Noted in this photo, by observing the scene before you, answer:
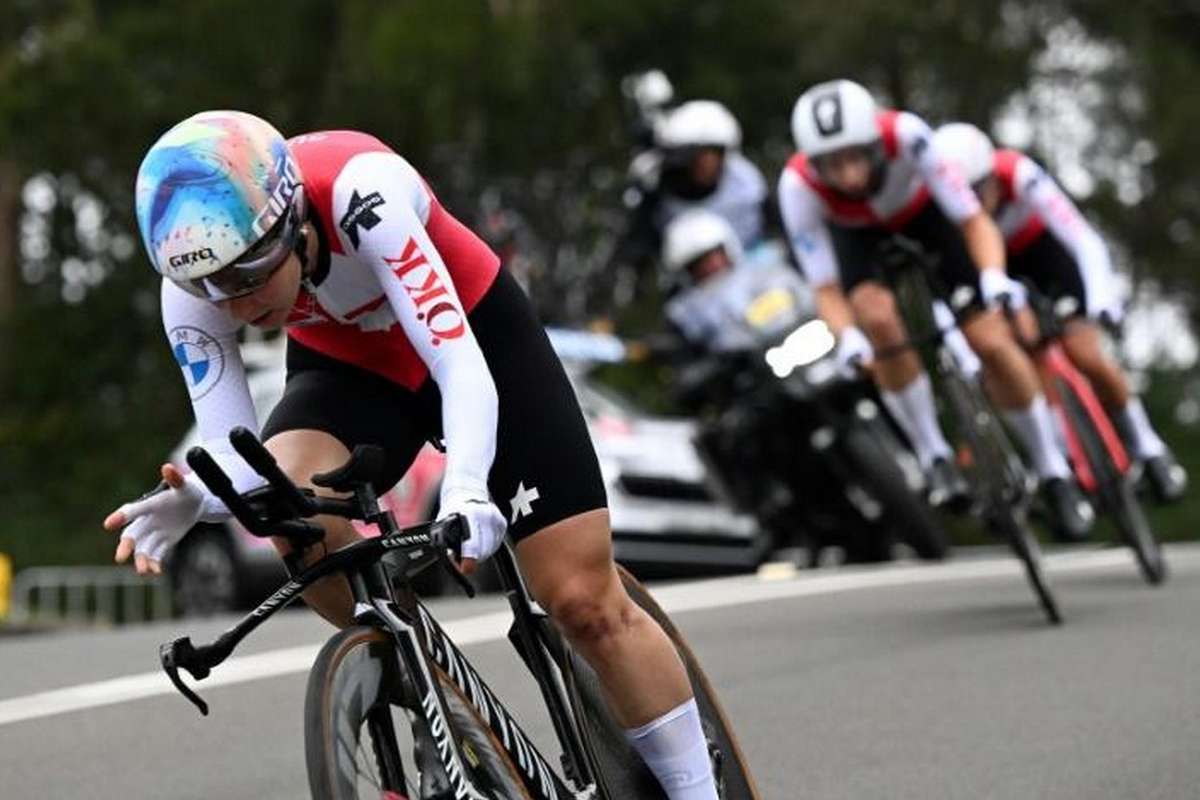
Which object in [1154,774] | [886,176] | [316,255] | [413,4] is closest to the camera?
[316,255]

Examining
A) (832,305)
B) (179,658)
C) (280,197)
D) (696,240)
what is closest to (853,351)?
(832,305)

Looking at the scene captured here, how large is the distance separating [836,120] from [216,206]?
604 cm

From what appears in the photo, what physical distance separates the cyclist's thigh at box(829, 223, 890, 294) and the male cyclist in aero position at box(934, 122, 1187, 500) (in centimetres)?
71

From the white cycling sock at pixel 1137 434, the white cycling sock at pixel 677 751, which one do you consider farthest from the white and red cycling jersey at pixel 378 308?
the white cycling sock at pixel 1137 434

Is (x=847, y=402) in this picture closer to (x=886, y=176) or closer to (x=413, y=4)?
(x=886, y=176)

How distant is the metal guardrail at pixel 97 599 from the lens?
87.3 feet

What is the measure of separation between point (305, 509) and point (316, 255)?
2.58ft

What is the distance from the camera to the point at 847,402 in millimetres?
15453

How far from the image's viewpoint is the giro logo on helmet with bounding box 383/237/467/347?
18.3 ft

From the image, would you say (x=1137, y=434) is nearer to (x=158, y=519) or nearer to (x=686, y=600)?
(x=686, y=600)

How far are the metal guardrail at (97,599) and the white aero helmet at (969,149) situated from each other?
582 inches

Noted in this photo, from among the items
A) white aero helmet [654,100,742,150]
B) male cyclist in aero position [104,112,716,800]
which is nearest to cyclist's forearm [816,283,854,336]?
white aero helmet [654,100,742,150]

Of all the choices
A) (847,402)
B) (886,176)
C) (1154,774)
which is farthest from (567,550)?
(847,402)

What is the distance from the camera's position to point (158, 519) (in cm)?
545
